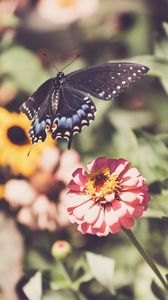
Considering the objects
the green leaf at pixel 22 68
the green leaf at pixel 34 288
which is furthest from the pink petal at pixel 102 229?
the green leaf at pixel 22 68

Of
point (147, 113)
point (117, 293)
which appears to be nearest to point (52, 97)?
point (117, 293)

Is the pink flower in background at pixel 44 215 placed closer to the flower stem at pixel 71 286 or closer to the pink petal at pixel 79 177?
the flower stem at pixel 71 286

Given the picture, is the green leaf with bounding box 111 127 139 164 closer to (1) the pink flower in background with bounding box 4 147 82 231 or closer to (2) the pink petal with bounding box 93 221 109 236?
(1) the pink flower in background with bounding box 4 147 82 231

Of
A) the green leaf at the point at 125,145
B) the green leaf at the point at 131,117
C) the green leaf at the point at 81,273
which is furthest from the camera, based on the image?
the green leaf at the point at 131,117

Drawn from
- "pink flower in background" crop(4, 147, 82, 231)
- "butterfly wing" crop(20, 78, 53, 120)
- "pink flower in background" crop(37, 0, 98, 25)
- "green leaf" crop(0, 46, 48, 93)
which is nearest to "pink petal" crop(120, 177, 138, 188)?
"butterfly wing" crop(20, 78, 53, 120)

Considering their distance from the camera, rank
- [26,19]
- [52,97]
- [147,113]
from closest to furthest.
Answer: [52,97], [147,113], [26,19]

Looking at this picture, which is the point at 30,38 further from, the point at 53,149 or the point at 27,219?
the point at 27,219
